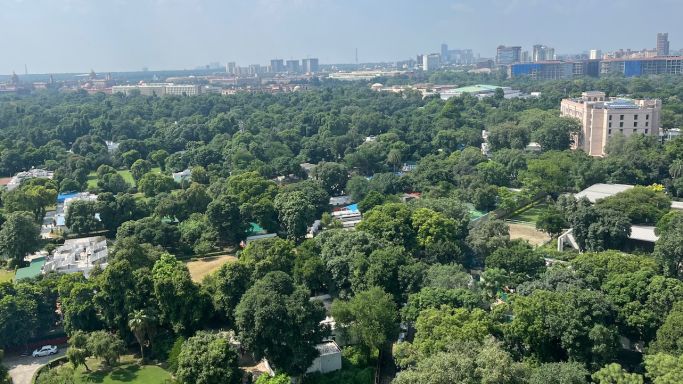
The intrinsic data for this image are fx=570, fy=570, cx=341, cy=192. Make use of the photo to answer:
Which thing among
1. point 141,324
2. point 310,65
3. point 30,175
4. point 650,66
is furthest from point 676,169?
point 310,65

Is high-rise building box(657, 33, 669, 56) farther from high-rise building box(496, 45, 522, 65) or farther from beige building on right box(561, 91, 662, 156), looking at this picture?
beige building on right box(561, 91, 662, 156)

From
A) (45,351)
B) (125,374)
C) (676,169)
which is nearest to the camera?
(125,374)

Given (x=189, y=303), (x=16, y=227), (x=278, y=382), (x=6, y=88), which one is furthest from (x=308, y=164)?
(x=6, y=88)

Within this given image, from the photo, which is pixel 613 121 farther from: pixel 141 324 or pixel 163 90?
pixel 163 90

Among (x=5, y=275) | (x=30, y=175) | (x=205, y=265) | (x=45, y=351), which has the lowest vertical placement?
(x=45, y=351)

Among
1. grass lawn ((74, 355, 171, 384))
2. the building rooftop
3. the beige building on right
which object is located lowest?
grass lawn ((74, 355, 171, 384))

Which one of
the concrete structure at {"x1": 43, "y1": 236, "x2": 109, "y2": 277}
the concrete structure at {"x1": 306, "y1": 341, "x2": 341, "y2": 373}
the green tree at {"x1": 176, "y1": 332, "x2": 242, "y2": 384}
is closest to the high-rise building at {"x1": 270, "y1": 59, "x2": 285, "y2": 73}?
the concrete structure at {"x1": 43, "y1": 236, "x2": 109, "y2": 277}

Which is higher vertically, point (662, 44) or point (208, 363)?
point (662, 44)
